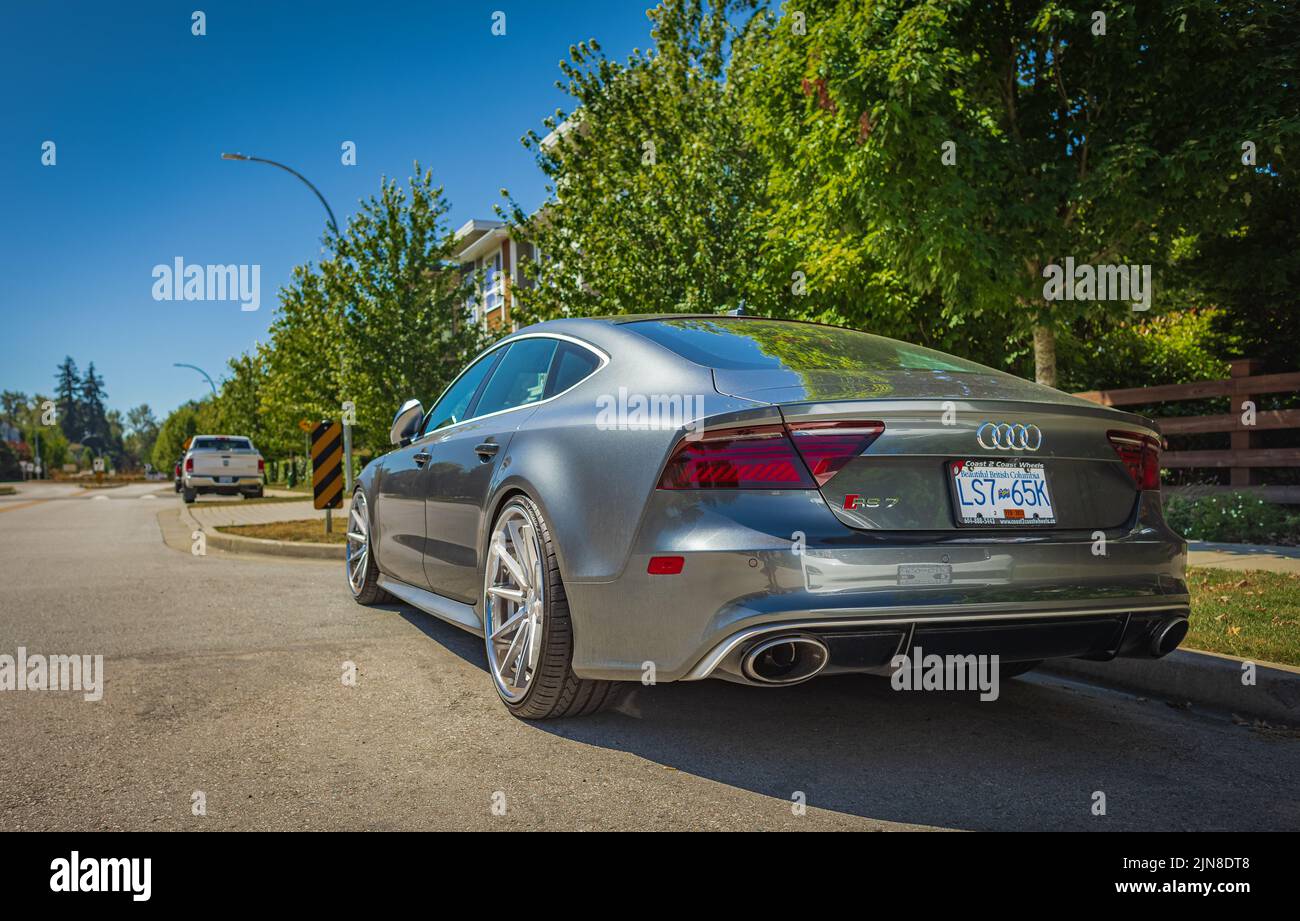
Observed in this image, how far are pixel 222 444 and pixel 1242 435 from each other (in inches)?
1000

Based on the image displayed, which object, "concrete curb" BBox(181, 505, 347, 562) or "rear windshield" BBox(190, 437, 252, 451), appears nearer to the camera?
"concrete curb" BBox(181, 505, 347, 562)

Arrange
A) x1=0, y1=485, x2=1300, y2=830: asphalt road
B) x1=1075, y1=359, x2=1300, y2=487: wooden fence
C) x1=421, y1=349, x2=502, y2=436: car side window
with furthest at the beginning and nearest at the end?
1. x1=1075, y1=359, x2=1300, y2=487: wooden fence
2. x1=421, y1=349, x2=502, y2=436: car side window
3. x1=0, y1=485, x2=1300, y2=830: asphalt road

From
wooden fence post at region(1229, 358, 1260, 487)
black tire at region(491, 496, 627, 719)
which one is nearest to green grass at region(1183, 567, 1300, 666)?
black tire at region(491, 496, 627, 719)

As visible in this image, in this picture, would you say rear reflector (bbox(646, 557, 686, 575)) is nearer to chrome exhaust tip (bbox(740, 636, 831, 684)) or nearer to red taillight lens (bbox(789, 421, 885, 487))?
chrome exhaust tip (bbox(740, 636, 831, 684))

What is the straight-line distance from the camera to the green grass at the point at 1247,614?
4.62m

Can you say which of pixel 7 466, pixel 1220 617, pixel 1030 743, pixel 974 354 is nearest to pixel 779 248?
pixel 974 354

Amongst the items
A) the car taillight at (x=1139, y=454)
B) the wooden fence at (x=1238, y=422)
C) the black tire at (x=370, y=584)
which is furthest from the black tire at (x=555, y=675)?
the wooden fence at (x=1238, y=422)

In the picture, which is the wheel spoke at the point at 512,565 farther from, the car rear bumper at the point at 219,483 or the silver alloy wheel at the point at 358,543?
the car rear bumper at the point at 219,483

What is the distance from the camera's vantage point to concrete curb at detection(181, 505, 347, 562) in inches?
426

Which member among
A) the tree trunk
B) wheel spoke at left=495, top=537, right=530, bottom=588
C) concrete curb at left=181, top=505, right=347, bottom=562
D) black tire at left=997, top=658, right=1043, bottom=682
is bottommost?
concrete curb at left=181, top=505, right=347, bottom=562

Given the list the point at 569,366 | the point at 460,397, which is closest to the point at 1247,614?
the point at 569,366

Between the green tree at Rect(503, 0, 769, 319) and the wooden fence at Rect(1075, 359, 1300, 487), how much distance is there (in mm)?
4858

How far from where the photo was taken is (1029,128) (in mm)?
11234

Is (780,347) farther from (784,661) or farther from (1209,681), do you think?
(1209,681)
